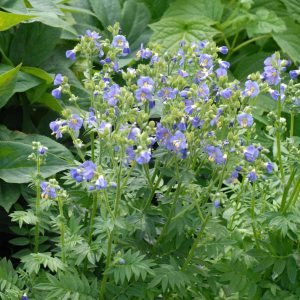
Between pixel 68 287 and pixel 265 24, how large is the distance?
6.65 ft

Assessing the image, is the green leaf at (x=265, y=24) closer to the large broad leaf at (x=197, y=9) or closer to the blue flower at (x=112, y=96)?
the large broad leaf at (x=197, y=9)

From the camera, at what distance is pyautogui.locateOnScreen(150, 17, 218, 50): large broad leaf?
328 cm

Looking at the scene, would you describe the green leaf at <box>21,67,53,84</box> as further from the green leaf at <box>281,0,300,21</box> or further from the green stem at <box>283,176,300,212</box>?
the green leaf at <box>281,0,300,21</box>

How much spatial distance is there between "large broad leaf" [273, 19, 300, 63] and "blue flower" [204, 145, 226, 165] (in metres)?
1.81

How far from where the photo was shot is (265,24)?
11.1ft

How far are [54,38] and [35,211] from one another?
1.03m

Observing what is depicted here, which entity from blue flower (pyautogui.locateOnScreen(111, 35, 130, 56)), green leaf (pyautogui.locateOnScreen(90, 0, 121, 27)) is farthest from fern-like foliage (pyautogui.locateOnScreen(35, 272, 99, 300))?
green leaf (pyautogui.locateOnScreen(90, 0, 121, 27))

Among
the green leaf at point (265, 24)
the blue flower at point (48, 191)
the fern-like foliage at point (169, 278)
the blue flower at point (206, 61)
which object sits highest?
the blue flower at point (206, 61)

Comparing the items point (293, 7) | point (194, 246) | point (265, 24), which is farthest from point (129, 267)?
point (293, 7)

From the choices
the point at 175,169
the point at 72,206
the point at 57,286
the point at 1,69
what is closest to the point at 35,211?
the point at 72,206

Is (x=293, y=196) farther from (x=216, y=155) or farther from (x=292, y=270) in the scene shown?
(x=216, y=155)

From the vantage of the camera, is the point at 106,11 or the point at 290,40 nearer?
the point at 106,11

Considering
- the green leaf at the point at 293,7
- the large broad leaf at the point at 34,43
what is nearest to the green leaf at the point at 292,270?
the large broad leaf at the point at 34,43

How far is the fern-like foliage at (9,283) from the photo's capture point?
72.6 inches
